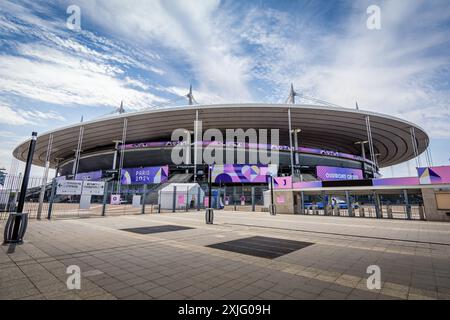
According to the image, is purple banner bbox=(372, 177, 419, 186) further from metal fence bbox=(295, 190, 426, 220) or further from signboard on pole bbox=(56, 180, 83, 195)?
signboard on pole bbox=(56, 180, 83, 195)

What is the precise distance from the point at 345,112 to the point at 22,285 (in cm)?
3763

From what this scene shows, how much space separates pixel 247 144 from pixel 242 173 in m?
5.87

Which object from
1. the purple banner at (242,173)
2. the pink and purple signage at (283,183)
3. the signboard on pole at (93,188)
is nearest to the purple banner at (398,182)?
the pink and purple signage at (283,183)

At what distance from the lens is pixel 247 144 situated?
40.3 m

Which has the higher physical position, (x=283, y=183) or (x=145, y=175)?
(x=145, y=175)

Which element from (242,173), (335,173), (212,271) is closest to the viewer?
(212,271)

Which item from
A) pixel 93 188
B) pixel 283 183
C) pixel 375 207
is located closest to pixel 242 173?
pixel 283 183

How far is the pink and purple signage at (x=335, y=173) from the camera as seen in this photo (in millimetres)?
40531

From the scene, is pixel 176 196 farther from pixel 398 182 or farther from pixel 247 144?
pixel 398 182

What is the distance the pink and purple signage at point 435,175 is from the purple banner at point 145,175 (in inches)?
1374

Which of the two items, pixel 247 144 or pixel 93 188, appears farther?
pixel 247 144

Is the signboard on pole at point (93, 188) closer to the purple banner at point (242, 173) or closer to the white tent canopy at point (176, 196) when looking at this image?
the white tent canopy at point (176, 196)

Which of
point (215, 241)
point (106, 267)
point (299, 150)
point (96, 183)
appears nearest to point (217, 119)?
point (299, 150)

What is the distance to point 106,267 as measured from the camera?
14.2 ft
